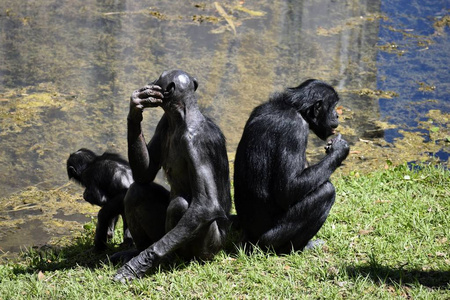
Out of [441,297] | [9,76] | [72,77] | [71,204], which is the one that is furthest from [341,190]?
[9,76]

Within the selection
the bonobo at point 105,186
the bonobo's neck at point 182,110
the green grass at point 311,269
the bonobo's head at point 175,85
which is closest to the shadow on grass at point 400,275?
the green grass at point 311,269

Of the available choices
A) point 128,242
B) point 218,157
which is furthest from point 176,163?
point 128,242

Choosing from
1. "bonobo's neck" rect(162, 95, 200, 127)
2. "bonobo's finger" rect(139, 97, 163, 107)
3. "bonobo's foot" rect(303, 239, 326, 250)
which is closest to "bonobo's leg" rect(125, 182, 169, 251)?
"bonobo's neck" rect(162, 95, 200, 127)

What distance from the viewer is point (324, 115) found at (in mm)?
6312

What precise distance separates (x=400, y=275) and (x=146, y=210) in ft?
7.24

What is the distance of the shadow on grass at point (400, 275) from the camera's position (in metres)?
5.61

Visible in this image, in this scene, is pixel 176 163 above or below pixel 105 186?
above

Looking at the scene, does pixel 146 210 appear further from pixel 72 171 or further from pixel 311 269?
pixel 72 171

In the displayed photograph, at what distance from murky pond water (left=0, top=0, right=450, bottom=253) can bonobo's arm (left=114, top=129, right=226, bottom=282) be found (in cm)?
180

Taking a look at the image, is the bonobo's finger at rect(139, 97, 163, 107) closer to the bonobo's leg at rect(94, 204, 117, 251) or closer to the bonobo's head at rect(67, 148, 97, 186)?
the bonobo's leg at rect(94, 204, 117, 251)

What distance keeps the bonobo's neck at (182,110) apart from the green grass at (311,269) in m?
1.24

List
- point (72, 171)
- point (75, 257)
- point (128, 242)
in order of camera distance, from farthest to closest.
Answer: point (72, 171)
point (128, 242)
point (75, 257)

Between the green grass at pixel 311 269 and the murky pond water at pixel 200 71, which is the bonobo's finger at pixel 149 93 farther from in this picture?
the murky pond water at pixel 200 71

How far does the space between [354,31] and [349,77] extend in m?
2.09
